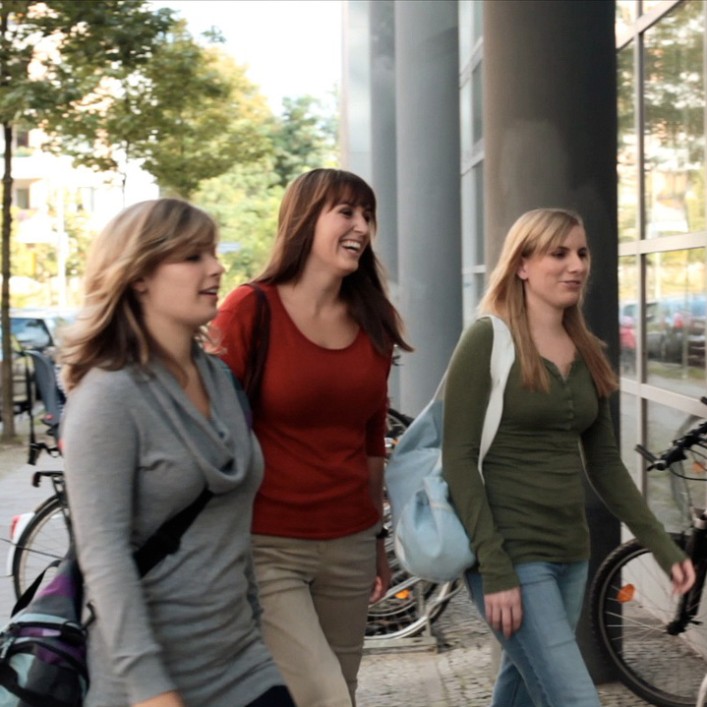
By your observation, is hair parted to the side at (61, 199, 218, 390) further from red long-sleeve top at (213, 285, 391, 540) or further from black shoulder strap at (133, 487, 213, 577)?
red long-sleeve top at (213, 285, 391, 540)

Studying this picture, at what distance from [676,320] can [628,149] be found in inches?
57.3

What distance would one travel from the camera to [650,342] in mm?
7738

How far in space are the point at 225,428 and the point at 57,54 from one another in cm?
1761

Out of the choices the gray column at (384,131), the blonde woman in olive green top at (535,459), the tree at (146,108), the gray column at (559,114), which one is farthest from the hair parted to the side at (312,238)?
the tree at (146,108)

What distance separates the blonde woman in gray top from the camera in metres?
2.66

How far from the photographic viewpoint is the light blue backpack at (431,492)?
12.3 feet

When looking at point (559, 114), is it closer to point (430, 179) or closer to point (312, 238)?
point (312, 238)

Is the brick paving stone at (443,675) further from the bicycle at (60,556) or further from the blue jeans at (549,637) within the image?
the blue jeans at (549,637)

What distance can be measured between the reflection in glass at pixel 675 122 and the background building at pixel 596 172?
0.01 meters

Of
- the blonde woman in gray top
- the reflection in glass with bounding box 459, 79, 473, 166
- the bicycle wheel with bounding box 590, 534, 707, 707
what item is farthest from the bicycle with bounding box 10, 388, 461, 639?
the reflection in glass with bounding box 459, 79, 473, 166

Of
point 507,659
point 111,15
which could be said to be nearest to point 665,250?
point 507,659

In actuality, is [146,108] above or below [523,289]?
above

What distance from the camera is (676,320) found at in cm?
724

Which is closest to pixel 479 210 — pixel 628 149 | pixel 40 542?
pixel 628 149
